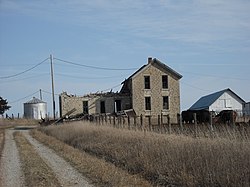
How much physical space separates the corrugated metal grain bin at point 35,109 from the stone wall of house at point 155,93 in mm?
41165

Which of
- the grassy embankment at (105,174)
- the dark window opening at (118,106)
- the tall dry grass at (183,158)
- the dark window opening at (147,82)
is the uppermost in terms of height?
the dark window opening at (147,82)

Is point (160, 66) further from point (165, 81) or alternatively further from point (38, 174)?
point (38, 174)

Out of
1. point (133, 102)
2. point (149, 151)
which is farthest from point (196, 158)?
point (133, 102)

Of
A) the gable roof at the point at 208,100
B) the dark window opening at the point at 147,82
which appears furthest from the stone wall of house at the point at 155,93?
the gable roof at the point at 208,100

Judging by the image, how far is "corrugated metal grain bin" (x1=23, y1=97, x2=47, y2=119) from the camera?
9800cm

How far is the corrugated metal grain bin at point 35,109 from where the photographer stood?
98.0 meters

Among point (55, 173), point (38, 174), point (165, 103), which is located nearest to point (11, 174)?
point (38, 174)

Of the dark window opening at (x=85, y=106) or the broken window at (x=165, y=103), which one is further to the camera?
the dark window opening at (x=85, y=106)

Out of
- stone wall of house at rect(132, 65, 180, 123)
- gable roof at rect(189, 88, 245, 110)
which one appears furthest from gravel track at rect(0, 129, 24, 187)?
gable roof at rect(189, 88, 245, 110)

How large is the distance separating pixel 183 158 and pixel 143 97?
48.2m

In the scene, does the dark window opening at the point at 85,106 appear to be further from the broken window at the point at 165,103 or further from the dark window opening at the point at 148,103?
the broken window at the point at 165,103

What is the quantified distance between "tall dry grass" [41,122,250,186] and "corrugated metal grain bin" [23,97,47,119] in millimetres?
79733

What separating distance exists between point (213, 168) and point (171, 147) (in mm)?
3313

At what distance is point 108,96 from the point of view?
63562mm
